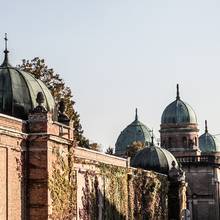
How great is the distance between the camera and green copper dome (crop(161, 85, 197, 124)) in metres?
100

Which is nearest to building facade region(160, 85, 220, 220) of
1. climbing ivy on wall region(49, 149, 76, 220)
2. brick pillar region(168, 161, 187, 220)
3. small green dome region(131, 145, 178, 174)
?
brick pillar region(168, 161, 187, 220)

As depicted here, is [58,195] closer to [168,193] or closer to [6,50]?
[6,50]

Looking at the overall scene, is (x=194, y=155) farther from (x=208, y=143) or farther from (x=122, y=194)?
(x=122, y=194)

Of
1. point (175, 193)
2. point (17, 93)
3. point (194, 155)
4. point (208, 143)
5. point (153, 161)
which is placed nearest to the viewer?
point (17, 93)

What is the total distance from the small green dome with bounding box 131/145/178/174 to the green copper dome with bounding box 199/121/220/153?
144ft

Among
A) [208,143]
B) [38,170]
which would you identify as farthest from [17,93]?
[208,143]

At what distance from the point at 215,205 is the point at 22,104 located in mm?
54558

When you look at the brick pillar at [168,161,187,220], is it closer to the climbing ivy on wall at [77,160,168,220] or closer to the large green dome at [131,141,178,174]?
the large green dome at [131,141,178,174]

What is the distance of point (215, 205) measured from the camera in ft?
289

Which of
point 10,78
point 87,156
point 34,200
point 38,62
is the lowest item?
point 34,200

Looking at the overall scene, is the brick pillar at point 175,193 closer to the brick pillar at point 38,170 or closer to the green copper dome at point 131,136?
the brick pillar at point 38,170

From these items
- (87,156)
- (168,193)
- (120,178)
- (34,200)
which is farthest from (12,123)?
(168,193)

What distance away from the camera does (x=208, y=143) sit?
10850 centimetres

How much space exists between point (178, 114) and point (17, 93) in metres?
64.5
